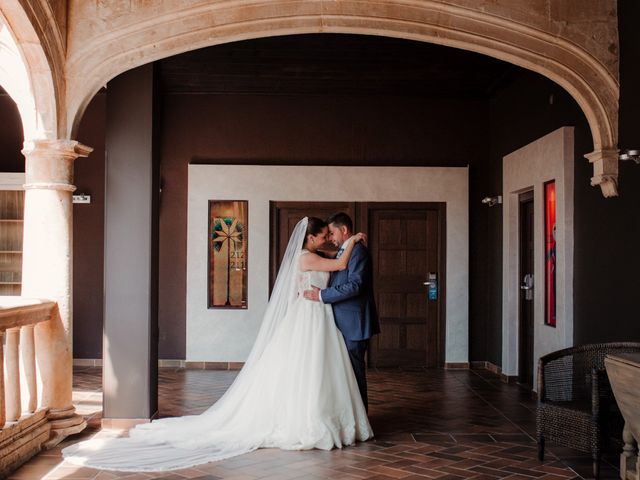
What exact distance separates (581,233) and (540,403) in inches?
88.3

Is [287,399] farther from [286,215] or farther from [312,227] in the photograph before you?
[286,215]

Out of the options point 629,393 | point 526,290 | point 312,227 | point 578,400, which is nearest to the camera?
point 629,393

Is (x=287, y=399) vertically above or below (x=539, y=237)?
below

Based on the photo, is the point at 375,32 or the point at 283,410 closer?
the point at 283,410

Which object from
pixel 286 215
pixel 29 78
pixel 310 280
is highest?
pixel 29 78

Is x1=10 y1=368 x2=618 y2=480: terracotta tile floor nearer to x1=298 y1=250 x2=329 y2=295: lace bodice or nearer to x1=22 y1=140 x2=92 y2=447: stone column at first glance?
x1=22 y1=140 x2=92 y2=447: stone column

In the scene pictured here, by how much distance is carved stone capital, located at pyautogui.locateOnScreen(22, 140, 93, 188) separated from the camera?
6.10m

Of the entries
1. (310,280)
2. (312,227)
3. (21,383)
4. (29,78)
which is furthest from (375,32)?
(21,383)

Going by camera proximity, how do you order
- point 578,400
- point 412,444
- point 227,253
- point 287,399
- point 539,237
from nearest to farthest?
point 578,400
point 287,399
point 412,444
point 539,237
point 227,253

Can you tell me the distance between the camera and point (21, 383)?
5918 millimetres

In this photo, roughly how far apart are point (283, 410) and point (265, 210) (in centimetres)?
486

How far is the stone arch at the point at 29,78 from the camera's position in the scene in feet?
18.7

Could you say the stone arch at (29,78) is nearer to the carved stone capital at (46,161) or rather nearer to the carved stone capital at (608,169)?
the carved stone capital at (46,161)

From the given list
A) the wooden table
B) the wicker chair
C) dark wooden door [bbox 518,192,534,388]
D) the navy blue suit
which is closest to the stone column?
the navy blue suit
